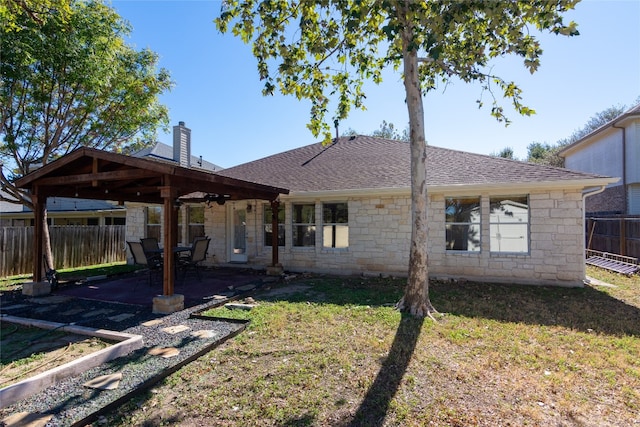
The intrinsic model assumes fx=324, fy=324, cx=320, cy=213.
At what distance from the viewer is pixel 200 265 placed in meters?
11.7

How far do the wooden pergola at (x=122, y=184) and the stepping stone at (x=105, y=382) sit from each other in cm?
263

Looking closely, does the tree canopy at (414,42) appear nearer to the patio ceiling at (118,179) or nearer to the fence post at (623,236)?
the patio ceiling at (118,179)

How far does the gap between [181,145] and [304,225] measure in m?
9.57

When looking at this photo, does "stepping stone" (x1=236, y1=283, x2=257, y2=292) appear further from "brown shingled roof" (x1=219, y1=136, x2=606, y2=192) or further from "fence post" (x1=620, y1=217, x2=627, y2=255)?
"fence post" (x1=620, y1=217, x2=627, y2=255)

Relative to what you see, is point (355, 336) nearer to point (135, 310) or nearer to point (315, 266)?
point (135, 310)

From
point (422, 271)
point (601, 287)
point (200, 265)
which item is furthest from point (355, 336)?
point (200, 265)

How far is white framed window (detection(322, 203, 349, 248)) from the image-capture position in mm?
10055

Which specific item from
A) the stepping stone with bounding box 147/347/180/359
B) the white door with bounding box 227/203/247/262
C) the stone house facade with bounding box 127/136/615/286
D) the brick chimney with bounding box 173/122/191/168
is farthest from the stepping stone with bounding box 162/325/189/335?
the brick chimney with bounding box 173/122/191/168

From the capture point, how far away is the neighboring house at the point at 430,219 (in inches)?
312

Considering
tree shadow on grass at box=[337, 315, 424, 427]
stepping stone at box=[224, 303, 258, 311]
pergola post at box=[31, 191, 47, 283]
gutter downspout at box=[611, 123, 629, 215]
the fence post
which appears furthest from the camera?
gutter downspout at box=[611, 123, 629, 215]

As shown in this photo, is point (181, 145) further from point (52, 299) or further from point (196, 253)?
point (52, 299)

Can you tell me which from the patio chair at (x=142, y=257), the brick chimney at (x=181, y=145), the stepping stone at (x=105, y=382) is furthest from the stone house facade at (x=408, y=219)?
the stepping stone at (x=105, y=382)

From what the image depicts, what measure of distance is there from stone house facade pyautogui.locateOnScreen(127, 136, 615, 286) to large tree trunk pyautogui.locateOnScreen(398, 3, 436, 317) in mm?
2138

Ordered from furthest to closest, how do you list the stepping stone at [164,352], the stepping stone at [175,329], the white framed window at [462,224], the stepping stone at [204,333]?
the white framed window at [462,224], the stepping stone at [175,329], the stepping stone at [204,333], the stepping stone at [164,352]
